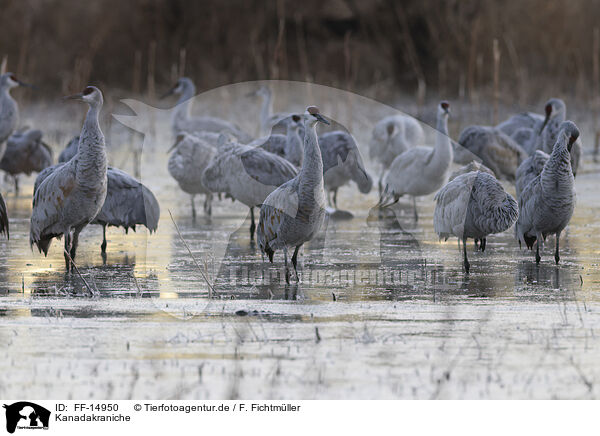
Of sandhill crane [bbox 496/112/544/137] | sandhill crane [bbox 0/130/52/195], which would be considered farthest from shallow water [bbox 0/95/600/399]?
sandhill crane [bbox 496/112/544/137]

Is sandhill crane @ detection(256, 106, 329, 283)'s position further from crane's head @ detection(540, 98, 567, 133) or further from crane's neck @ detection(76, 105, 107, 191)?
crane's head @ detection(540, 98, 567, 133)

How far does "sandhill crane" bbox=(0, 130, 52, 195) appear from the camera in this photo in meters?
15.7

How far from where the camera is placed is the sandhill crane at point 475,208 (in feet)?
29.8

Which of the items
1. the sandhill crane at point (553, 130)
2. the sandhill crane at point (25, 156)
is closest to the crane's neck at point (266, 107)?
the sandhill crane at point (25, 156)

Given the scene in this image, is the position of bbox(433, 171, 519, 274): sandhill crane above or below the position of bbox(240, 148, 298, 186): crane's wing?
below

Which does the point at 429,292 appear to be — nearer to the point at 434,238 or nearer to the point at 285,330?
the point at 285,330

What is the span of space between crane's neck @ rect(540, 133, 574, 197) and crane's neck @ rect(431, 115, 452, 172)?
2.59 m

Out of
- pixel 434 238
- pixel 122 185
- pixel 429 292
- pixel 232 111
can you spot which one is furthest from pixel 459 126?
pixel 429 292

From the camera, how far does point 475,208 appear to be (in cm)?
917

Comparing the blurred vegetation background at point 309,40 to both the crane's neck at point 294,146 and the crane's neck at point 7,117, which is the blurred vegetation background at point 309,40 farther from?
the crane's neck at point 294,146

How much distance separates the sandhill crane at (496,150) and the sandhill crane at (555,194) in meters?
4.91

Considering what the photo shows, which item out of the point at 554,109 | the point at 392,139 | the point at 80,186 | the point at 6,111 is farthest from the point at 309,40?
the point at 80,186

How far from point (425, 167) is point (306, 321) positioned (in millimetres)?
5439
